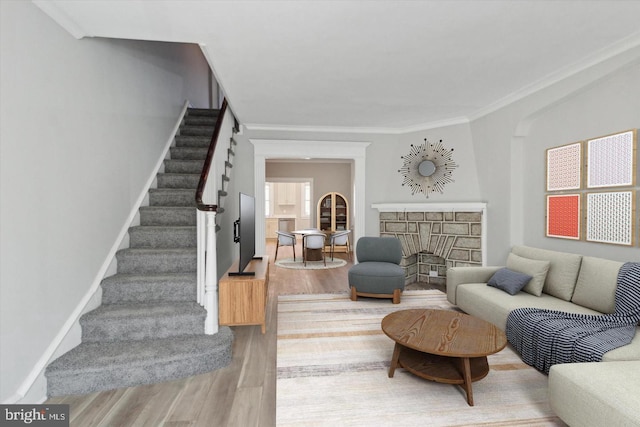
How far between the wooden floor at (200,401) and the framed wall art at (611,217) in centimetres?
312

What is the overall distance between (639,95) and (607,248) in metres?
1.30

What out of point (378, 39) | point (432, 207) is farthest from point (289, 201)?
point (378, 39)

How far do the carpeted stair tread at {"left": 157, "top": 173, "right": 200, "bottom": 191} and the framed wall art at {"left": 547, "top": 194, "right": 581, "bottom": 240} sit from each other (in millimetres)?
4085

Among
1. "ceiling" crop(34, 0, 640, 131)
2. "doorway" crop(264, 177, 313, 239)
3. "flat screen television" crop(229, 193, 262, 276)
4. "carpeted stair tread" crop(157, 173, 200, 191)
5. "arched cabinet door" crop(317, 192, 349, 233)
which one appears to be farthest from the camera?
"doorway" crop(264, 177, 313, 239)

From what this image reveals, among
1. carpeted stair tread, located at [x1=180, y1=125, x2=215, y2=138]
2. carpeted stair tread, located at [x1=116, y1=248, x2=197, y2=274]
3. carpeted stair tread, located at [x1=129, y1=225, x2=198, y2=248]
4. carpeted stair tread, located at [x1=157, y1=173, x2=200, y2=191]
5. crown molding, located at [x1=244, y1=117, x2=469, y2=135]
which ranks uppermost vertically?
crown molding, located at [x1=244, y1=117, x2=469, y2=135]

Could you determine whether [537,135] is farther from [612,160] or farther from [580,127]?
[612,160]

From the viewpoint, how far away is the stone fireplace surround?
15.0 feet

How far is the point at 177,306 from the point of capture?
2789mm

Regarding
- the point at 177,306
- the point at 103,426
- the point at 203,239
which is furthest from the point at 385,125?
the point at 103,426

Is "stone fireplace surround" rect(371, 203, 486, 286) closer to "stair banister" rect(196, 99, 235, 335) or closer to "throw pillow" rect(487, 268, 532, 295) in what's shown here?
"throw pillow" rect(487, 268, 532, 295)

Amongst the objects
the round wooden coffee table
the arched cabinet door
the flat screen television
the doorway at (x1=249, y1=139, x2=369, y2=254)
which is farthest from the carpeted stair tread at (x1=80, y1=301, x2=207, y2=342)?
the arched cabinet door

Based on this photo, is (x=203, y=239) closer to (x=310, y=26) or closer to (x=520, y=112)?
(x=310, y=26)

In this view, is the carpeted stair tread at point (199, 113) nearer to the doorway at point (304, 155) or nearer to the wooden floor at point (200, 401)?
the doorway at point (304, 155)

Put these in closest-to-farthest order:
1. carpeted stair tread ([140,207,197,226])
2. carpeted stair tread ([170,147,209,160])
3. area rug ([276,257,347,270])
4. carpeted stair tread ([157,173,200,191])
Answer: carpeted stair tread ([140,207,197,226]) < carpeted stair tread ([157,173,200,191]) < carpeted stair tread ([170,147,209,160]) < area rug ([276,257,347,270])
